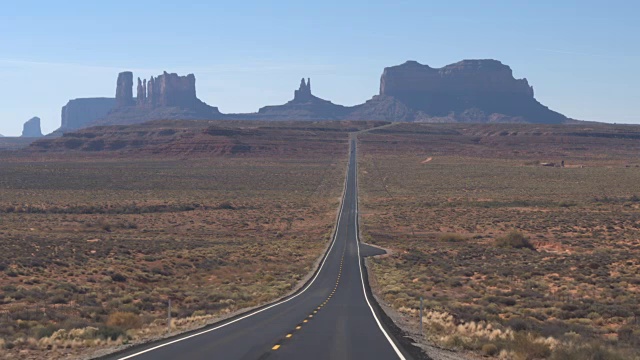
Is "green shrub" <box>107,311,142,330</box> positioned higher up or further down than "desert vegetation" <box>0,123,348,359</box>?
higher up

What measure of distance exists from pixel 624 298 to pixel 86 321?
21.9 meters

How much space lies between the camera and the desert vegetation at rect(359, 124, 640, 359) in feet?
75.0

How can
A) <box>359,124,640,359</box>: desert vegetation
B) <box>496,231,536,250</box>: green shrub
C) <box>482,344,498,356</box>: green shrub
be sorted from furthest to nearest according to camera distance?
<box>496,231,536,250</box>: green shrub → <box>359,124,640,359</box>: desert vegetation → <box>482,344,498,356</box>: green shrub

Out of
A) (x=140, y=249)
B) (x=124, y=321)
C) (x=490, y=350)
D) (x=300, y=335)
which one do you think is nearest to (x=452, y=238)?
(x=140, y=249)

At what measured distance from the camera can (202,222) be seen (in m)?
74.8

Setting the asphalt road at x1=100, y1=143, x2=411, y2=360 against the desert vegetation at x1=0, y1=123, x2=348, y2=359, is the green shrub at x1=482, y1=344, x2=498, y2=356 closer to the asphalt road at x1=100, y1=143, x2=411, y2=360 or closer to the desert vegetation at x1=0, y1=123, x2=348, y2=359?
the asphalt road at x1=100, y1=143, x2=411, y2=360

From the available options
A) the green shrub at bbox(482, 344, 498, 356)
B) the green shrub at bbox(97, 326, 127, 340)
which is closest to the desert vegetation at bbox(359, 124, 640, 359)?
the green shrub at bbox(482, 344, 498, 356)

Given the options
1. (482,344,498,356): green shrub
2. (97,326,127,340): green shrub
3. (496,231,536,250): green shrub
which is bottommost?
(496,231,536,250): green shrub

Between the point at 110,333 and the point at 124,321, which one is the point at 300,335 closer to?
the point at 110,333

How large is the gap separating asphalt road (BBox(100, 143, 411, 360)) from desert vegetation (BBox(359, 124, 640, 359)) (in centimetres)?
183

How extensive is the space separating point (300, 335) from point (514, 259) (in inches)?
1224

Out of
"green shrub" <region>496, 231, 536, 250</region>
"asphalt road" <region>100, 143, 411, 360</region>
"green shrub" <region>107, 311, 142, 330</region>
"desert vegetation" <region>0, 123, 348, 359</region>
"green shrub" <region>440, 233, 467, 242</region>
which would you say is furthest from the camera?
"green shrub" <region>440, 233, 467, 242</region>

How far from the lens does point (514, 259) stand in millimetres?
48688

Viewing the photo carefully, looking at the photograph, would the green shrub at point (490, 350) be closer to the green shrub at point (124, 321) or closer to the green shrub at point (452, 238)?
the green shrub at point (124, 321)
